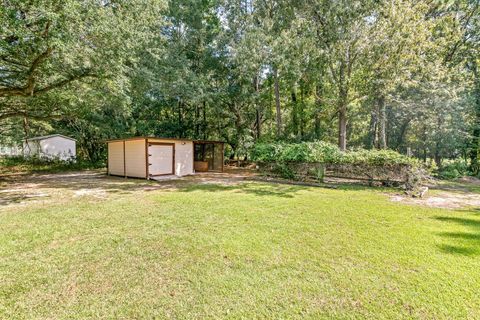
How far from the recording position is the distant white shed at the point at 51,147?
59.0 ft

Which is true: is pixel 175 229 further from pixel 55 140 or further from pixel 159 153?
pixel 55 140

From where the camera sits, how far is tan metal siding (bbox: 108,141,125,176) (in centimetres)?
1248

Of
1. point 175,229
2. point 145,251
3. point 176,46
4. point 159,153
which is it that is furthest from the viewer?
point 176,46

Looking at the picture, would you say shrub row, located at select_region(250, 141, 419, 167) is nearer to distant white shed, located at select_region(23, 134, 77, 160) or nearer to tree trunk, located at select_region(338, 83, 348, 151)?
tree trunk, located at select_region(338, 83, 348, 151)

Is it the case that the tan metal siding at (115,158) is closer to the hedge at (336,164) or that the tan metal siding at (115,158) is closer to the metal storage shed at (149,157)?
the metal storage shed at (149,157)

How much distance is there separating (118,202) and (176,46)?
11.6 meters

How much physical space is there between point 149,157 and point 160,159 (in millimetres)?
697

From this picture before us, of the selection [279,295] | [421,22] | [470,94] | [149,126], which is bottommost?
[279,295]

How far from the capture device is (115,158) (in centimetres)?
1288

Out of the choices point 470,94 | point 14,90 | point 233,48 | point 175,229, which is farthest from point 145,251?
point 470,94

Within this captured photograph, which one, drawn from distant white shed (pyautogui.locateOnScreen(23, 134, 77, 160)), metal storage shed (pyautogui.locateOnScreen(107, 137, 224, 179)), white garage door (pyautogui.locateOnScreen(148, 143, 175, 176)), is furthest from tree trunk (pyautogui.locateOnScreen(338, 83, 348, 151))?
distant white shed (pyautogui.locateOnScreen(23, 134, 77, 160))

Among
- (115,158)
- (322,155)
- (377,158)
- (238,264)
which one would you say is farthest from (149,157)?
(377,158)

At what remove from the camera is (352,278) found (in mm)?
2783

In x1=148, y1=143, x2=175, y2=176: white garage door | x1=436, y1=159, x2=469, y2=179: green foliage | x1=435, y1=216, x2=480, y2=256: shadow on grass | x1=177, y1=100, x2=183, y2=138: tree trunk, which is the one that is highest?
x1=177, y1=100, x2=183, y2=138: tree trunk
